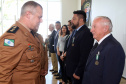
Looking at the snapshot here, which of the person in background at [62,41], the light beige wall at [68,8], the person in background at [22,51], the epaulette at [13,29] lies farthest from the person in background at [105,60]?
the light beige wall at [68,8]

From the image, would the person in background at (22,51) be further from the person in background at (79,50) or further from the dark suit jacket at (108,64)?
the person in background at (79,50)

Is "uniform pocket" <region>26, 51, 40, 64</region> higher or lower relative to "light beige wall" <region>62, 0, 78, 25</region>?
lower

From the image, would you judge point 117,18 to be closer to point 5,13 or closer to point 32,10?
point 32,10

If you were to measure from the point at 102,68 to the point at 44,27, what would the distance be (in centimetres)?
830

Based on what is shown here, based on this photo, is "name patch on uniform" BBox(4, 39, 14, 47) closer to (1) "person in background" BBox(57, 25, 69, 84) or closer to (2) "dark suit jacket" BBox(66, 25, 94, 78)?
(2) "dark suit jacket" BBox(66, 25, 94, 78)

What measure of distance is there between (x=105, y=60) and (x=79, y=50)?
89 cm

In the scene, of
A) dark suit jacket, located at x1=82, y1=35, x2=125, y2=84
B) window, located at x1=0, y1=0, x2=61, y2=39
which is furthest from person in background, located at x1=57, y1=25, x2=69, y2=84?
window, located at x1=0, y1=0, x2=61, y2=39

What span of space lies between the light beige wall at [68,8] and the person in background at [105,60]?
6542 millimetres

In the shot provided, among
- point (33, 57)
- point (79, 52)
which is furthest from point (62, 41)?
point (33, 57)

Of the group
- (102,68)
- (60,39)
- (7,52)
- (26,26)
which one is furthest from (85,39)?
(60,39)

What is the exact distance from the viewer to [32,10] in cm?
135

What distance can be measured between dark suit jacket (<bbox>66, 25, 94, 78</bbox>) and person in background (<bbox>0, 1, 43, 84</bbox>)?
100cm

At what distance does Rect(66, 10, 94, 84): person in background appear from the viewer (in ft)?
7.45

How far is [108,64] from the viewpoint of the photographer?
1.47 m
